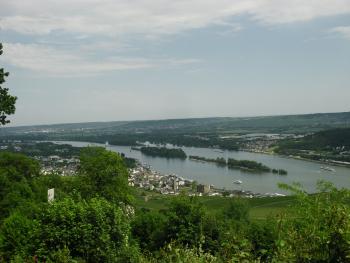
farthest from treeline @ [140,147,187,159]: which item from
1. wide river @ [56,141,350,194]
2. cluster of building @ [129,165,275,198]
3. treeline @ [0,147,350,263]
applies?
treeline @ [0,147,350,263]

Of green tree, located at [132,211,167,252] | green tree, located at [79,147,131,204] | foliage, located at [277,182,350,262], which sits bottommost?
green tree, located at [132,211,167,252]

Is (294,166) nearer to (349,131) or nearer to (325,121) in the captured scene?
(349,131)

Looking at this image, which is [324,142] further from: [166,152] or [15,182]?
[15,182]

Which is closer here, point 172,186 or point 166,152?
point 172,186

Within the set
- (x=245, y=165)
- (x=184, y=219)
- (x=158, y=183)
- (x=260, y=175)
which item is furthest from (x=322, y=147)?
(x=184, y=219)

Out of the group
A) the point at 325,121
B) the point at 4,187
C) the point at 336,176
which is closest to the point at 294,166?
the point at 336,176

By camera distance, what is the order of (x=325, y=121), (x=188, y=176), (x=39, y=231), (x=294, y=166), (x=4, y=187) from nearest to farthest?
(x=39, y=231)
(x=4, y=187)
(x=188, y=176)
(x=294, y=166)
(x=325, y=121)

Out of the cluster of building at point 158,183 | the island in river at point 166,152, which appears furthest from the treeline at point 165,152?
the cluster of building at point 158,183

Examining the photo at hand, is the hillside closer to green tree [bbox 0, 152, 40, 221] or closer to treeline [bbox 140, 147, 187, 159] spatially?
treeline [bbox 140, 147, 187, 159]
